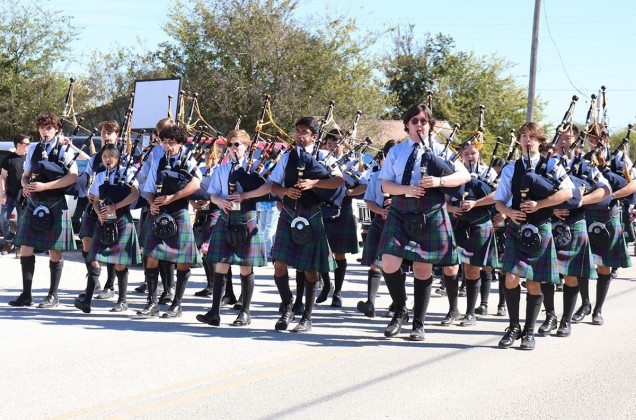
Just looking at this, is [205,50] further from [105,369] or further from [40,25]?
[105,369]

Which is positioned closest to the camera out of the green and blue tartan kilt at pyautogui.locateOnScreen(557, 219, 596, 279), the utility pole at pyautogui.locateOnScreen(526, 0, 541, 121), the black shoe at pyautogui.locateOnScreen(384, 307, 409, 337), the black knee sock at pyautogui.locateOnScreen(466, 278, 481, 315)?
the black shoe at pyautogui.locateOnScreen(384, 307, 409, 337)

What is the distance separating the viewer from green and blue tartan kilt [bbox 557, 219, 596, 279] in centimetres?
778

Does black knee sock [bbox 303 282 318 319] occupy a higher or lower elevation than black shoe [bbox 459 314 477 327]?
higher

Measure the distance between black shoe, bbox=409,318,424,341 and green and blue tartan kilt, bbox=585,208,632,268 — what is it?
210 cm

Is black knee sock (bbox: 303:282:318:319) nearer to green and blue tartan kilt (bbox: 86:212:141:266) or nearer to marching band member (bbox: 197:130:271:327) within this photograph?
marching band member (bbox: 197:130:271:327)

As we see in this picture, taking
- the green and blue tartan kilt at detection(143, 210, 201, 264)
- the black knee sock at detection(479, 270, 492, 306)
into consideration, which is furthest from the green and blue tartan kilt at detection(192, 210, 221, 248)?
the black knee sock at detection(479, 270, 492, 306)

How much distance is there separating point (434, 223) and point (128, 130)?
4.23 m

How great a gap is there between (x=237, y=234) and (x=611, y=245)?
11.3 feet

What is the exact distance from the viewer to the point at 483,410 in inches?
207

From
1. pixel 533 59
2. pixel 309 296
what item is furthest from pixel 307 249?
pixel 533 59

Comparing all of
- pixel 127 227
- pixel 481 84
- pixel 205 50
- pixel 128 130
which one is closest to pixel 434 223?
Answer: pixel 127 227

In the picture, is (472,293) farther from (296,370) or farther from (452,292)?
(296,370)

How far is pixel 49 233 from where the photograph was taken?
8.61m

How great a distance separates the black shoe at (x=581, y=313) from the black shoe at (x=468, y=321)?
3.17 ft
